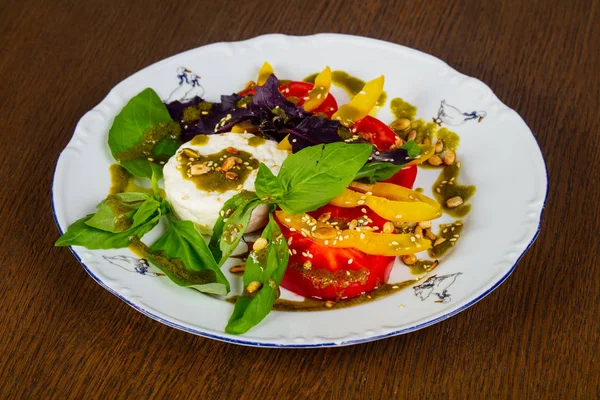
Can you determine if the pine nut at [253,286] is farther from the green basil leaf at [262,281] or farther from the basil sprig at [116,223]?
the basil sprig at [116,223]

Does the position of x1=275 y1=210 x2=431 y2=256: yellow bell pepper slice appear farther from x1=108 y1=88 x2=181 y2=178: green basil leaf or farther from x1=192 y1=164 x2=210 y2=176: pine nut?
x1=108 y1=88 x2=181 y2=178: green basil leaf

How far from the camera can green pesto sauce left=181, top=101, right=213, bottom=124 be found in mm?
2314

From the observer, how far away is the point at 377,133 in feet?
7.22

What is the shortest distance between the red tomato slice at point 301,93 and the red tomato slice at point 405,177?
335mm

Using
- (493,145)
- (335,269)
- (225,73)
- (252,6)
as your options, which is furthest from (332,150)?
(252,6)

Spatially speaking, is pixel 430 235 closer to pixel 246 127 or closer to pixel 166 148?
pixel 246 127

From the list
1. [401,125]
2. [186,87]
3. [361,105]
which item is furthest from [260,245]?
[186,87]

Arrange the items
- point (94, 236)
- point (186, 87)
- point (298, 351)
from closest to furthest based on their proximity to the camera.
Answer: point (298, 351), point (94, 236), point (186, 87)

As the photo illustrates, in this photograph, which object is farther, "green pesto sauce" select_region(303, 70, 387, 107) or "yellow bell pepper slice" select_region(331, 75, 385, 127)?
"green pesto sauce" select_region(303, 70, 387, 107)

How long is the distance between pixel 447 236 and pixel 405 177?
253 millimetres

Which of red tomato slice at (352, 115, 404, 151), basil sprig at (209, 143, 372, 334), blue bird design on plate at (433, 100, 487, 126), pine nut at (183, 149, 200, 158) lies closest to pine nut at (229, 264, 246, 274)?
basil sprig at (209, 143, 372, 334)

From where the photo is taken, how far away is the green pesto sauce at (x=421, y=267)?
188 centimetres

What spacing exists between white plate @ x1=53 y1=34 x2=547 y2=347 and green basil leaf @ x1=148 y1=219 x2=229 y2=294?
0.06 meters

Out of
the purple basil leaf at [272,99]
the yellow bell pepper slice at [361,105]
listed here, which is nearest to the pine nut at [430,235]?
the yellow bell pepper slice at [361,105]
